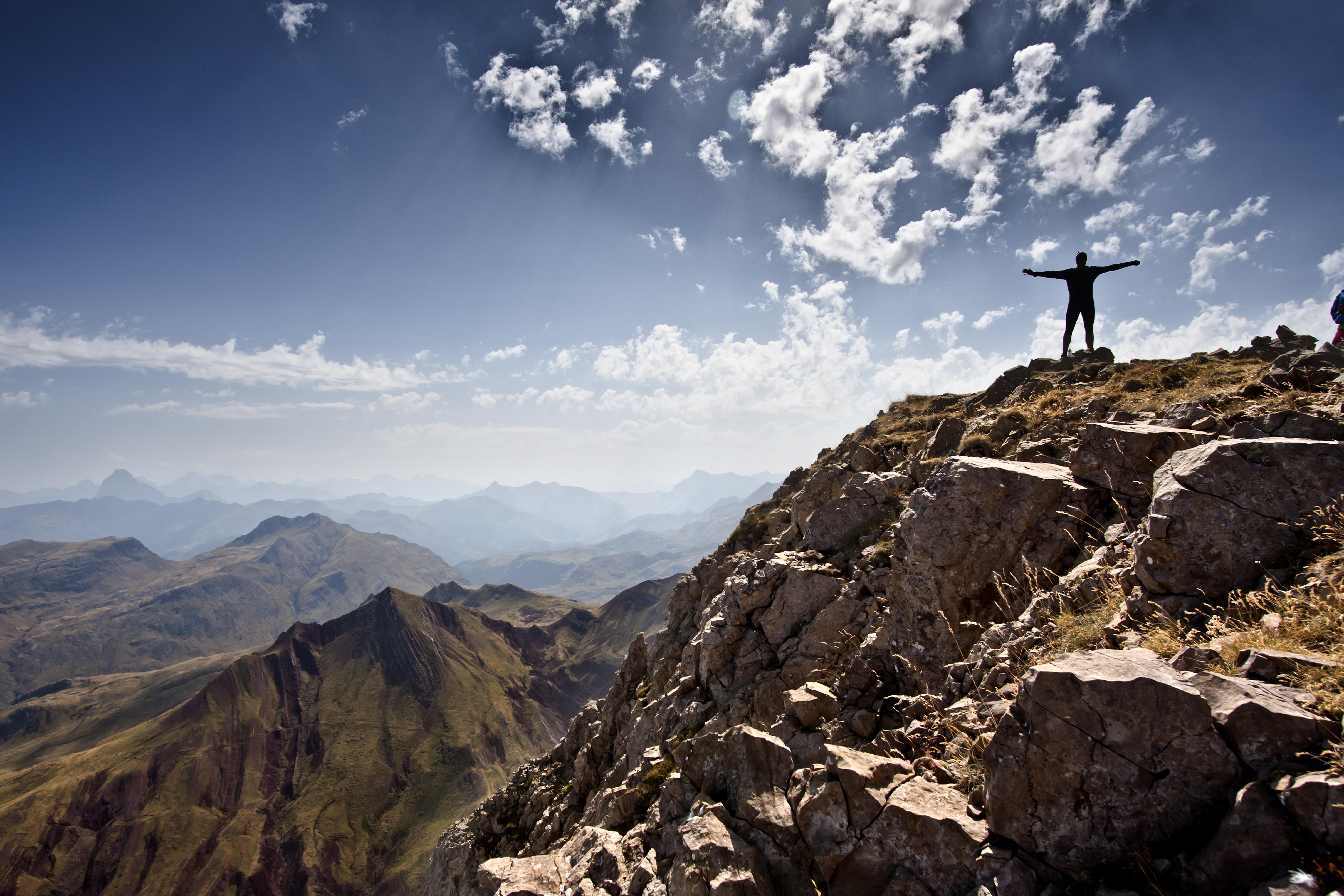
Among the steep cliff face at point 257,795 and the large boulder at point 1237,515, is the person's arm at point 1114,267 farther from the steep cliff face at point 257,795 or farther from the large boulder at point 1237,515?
the steep cliff face at point 257,795

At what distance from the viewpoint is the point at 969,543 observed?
39.4 feet

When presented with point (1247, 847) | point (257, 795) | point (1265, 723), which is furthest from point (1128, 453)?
point (257, 795)

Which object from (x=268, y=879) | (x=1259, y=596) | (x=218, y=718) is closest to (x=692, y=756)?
(x=1259, y=596)

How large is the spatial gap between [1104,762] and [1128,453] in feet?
24.6

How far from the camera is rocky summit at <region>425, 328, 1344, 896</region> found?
5.38 meters

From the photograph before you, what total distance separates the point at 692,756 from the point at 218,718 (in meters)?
245

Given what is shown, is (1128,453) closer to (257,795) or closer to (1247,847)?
(1247,847)

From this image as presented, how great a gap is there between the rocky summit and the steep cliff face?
159 m

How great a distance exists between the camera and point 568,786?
2441 centimetres

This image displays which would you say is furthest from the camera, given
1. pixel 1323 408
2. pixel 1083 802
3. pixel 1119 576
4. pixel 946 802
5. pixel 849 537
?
pixel 849 537

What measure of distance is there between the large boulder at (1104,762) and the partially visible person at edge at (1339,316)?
18218 mm

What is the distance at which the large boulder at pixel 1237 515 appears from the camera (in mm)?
7441

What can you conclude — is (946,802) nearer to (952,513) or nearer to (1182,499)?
(1182,499)

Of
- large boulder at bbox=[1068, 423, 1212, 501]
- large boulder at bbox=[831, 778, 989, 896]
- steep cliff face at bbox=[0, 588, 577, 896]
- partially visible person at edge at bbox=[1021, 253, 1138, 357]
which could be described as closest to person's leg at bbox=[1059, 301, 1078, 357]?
partially visible person at edge at bbox=[1021, 253, 1138, 357]
